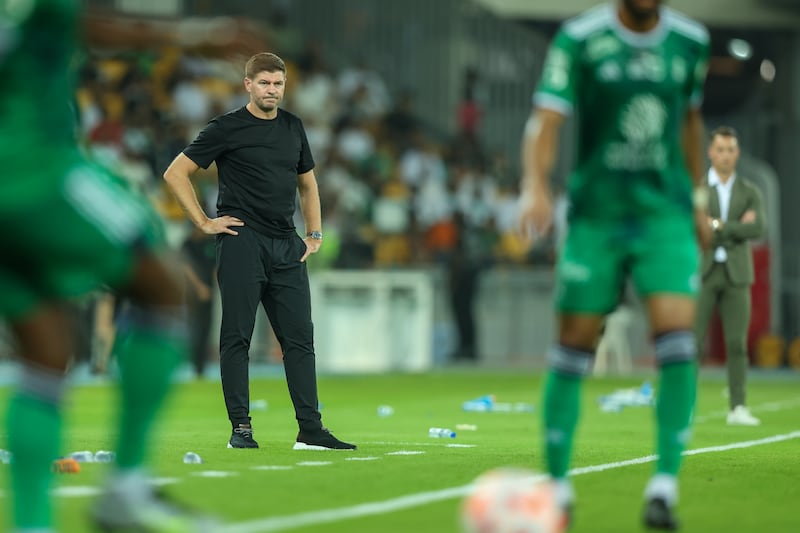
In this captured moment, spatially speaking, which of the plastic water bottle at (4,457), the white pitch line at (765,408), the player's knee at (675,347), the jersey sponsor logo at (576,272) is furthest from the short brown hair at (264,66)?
the white pitch line at (765,408)

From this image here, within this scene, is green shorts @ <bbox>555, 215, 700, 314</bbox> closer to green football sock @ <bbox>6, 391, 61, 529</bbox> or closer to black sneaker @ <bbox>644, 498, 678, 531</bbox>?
black sneaker @ <bbox>644, 498, 678, 531</bbox>

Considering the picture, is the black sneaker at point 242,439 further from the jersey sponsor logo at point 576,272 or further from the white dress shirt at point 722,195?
the white dress shirt at point 722,195

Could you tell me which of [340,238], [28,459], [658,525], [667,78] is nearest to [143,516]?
[28,459]

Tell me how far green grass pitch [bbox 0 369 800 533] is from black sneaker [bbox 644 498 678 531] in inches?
3.7

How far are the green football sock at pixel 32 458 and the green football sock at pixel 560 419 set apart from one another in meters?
2.43

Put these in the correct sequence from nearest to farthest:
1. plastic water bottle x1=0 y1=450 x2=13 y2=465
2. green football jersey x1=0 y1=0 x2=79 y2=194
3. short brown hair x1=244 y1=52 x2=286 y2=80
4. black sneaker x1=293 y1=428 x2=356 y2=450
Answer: green football jersey x1=0 y1=0 x2=79 y2=194
plastic water bottle x1=0 y1=450 x2=13 y2=465
black sneaker x1=293 y1=428 x2=356 y2=450
short brown hair x1=244 y1=52 x2=286 y2=80

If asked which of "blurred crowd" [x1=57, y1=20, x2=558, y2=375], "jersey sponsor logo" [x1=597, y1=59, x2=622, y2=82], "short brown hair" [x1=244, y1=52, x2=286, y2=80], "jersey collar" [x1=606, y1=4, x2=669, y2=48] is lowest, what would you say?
"jersey sponsor logo" [x1=597, y1=59, x2=622, y2=82]

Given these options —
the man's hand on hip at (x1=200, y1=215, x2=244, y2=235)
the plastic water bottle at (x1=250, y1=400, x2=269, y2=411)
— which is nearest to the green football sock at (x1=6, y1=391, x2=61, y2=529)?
the man's hand on hip at (x1=200, y1=215, x2=244, y2=235)

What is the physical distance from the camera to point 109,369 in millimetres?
22094

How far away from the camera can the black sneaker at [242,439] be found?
428 inches

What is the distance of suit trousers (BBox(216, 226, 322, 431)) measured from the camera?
36.1 feet

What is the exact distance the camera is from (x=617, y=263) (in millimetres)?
7254

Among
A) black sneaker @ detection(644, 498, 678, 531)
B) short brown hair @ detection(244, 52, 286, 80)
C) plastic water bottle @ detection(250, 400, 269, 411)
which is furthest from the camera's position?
plastic water bottle @ detection(250, 400, 269, 411)

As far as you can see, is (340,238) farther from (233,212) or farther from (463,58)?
(233,212)
